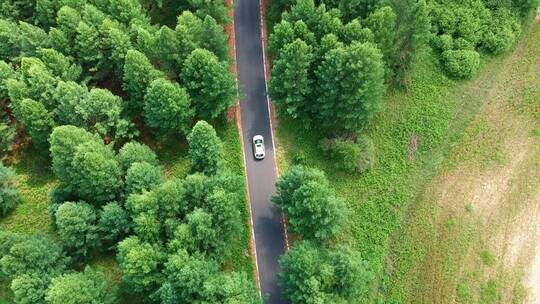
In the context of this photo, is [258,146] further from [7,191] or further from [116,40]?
[7,191]

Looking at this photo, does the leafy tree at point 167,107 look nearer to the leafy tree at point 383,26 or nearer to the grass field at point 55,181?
the grass field at point 55,181

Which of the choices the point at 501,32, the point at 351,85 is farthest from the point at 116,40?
the point at 501,32

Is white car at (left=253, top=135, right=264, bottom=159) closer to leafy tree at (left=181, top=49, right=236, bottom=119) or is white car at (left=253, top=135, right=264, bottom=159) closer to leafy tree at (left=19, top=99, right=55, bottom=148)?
leafy tree at (left=181, top=49, right=236, bottom=119)

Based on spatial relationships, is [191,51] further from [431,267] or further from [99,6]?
[431,267]

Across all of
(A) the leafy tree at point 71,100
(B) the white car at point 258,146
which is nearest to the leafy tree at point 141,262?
(A) the leafy tree at point 71,100

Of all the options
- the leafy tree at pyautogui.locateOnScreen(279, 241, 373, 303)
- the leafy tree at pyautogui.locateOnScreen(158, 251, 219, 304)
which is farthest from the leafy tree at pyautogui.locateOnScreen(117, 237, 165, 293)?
the leafy tree at pyautogui.locateOnScreen(279, 241, 373, 303)
